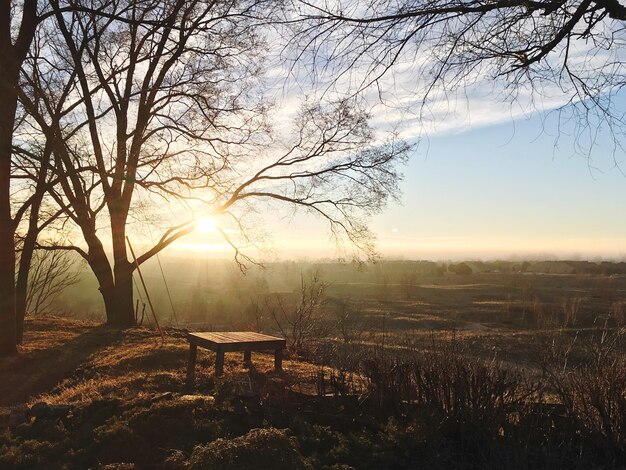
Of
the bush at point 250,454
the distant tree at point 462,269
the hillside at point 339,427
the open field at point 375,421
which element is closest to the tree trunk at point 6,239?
the open field at point 375,421

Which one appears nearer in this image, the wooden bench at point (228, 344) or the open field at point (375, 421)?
the open field at point (375, 421)

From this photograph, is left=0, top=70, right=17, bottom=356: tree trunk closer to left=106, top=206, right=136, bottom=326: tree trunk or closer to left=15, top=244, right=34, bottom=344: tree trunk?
left=15, top=244, right=34, bottom=344: tree trunk

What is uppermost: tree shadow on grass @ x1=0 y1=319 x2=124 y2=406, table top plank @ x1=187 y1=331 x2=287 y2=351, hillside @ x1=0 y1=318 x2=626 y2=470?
table top plank @ x1=187 y1=331 x2=287 y2=351

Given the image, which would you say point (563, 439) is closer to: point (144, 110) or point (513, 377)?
point (513, 377)

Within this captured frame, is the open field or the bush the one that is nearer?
the bush

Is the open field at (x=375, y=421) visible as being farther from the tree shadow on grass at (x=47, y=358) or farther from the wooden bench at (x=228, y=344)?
the tree shadow on grass at (x=47, y=358)

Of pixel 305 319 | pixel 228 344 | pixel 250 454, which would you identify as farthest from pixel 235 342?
pixel 305 319

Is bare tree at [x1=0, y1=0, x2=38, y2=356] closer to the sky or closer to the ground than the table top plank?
closer to the sky

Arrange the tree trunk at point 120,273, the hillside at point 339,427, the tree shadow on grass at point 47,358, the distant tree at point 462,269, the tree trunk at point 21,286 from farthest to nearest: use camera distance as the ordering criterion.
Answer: the distant tree at point 462,269, the tree trunk at point 120,273, the tree trunk at point 21,286, the tree shadow on grass at point 47,358, the hillside at point 339,427

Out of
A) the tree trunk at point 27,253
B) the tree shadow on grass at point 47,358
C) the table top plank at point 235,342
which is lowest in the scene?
the tree shadow on grass at point 47,358

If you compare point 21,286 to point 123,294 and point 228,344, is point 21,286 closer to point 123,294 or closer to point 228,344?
point 123,294

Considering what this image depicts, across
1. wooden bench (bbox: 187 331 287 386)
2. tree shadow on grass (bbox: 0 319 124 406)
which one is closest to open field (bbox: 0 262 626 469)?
wooden bench (bbox: 187 331 287 386)

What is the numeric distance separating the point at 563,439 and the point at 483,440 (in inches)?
21.6

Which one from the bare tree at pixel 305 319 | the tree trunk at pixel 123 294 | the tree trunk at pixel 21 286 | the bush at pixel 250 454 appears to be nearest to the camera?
the bush at pixel 250 454
